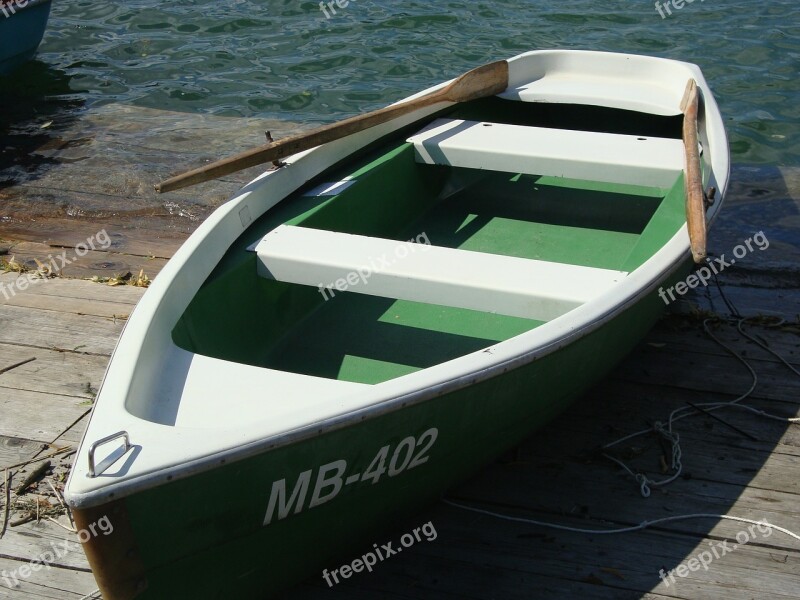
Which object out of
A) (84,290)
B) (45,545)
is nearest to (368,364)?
(45,545)

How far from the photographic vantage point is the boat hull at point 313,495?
6.49 ft

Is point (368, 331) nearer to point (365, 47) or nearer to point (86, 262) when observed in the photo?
point (86, 262)

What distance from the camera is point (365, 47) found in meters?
8.84

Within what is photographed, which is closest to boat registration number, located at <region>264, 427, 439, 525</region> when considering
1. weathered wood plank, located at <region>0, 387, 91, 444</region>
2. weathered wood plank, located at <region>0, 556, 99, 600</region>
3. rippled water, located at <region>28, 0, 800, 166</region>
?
weathered wood plank, located at <region>0, 556, 99, 600</region>

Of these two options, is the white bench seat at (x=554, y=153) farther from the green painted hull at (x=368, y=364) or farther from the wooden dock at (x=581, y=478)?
the wooden dock at (x=581, y=478)

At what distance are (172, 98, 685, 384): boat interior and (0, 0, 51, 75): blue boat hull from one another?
17.5 ft

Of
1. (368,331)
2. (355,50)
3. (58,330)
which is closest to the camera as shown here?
(368,331)

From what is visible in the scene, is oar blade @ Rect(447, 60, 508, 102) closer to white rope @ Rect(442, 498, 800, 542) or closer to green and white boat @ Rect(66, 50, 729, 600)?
green and white boat @ Rect(66, 50, 729, 600)

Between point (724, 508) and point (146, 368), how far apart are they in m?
1.89

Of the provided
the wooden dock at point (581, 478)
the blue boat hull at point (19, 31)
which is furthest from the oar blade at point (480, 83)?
the blue boat hull at point (19, 31)

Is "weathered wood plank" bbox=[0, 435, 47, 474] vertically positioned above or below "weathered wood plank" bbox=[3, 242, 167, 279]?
above

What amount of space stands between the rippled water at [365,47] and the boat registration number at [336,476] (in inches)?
219

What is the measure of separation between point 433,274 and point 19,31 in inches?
270

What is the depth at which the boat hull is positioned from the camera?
1.98m
